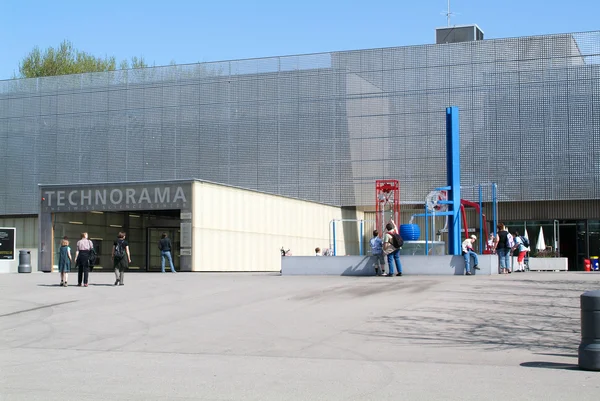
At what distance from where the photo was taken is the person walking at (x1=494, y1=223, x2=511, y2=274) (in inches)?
971

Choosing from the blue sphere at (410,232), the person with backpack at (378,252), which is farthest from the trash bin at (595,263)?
the person with backpack at (378,252)

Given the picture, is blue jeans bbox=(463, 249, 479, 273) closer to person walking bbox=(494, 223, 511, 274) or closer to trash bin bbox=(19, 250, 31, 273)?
person walking bbox=(494, 223, 511, 274)

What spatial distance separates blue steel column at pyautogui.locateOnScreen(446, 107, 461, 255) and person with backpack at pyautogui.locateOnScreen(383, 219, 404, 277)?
284 centimetres

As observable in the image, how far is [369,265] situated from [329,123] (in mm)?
19958

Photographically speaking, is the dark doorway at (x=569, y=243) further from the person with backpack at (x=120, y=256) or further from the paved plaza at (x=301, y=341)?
the person with backpack at (x=120, y=256)

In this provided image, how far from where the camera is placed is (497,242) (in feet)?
82.3

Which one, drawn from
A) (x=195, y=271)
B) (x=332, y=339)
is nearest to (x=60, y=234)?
(x=195, y=271)

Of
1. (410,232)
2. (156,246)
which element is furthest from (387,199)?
(156,246)

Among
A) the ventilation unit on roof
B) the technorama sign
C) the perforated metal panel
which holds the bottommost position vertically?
the technorama sign

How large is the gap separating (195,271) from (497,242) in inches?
476

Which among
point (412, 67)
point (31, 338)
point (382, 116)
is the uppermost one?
point (412, 67)

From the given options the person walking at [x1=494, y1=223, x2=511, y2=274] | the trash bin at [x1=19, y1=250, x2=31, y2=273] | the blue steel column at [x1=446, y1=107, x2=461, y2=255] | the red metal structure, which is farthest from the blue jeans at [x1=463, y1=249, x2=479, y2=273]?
the trash bin at [x1=19, y1=250, x2=31, y2=273]

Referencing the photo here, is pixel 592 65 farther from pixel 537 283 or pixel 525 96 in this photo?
pixel 537 283

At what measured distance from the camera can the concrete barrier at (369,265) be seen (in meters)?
23.7
